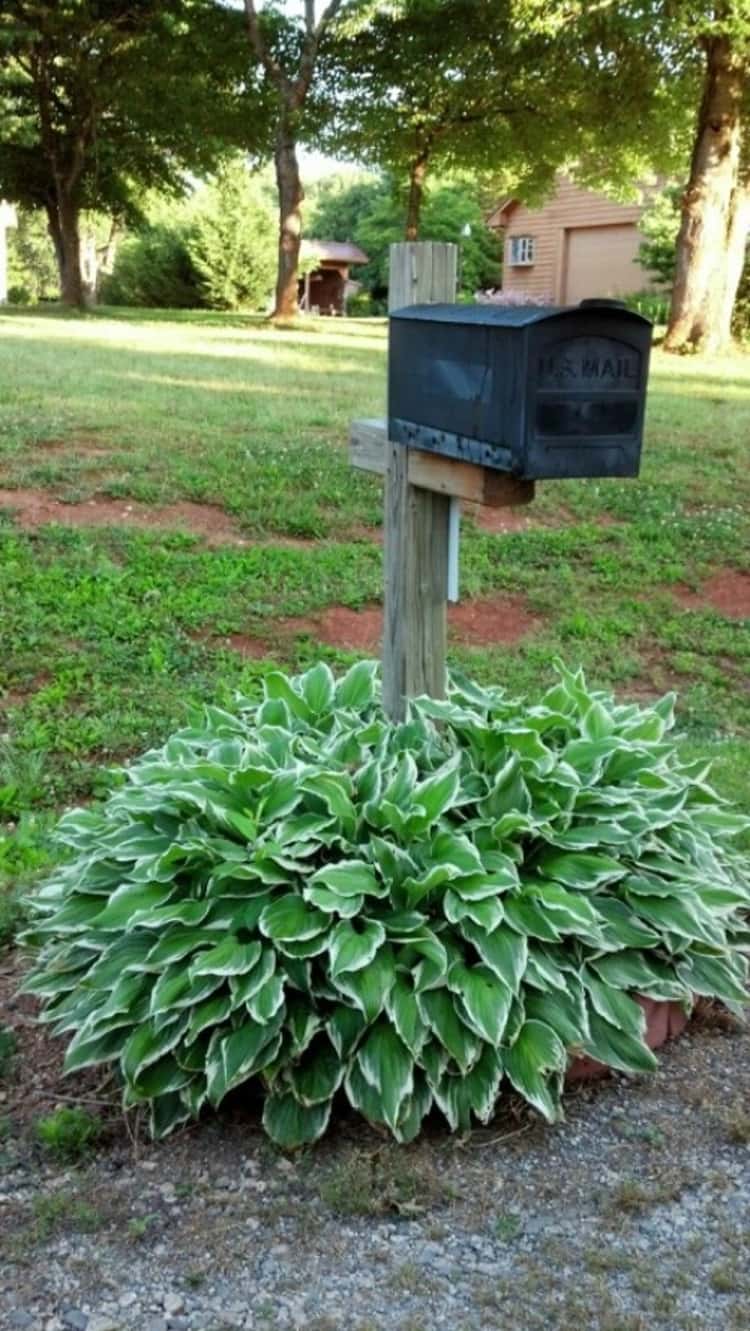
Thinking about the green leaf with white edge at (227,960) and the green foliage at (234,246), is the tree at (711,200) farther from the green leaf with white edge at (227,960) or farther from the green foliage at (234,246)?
the green foliage at (234,246)

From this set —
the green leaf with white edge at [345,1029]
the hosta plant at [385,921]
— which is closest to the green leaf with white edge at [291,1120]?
the hosta plant at [385,921]

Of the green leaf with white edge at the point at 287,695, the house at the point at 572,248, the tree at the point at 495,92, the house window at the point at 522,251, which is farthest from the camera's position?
the house window at the point at 522,251

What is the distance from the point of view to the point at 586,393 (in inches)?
103

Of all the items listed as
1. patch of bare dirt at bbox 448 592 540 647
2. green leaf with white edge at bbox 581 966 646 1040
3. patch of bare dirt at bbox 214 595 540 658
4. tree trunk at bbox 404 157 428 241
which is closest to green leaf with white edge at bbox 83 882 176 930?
green leaf with white edge at bbox 581 966 646 1040

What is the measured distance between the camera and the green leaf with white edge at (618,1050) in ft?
9.05

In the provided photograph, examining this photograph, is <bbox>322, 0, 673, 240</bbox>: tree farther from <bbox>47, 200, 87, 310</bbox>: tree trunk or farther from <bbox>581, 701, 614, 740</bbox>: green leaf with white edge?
<bbox>581, 701, 614, 740</bbox>: green leaf with white edge

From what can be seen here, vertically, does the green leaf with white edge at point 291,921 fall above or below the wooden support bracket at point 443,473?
below

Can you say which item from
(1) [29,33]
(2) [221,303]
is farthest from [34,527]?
(2) [221,303]

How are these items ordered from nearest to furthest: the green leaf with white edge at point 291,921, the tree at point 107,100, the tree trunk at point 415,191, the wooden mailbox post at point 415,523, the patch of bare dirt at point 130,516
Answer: the green leaf with white edge at point 291,921 → the wooden mailbox post at point 415,523 → the patch of bare dirt at point 130,516 → the tree at point 107,100 → the tree trunk at point 415,191

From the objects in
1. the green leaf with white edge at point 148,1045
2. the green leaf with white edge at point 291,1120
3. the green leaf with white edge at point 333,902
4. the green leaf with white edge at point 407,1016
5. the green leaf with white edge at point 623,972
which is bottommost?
the green leaf with white edge at point 291,1120

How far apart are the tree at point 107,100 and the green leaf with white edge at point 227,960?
22031mm

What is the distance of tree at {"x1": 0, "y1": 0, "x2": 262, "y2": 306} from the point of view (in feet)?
73.6

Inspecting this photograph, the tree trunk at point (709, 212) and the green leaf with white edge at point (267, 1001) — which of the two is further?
the tree trunk at point (709, 212)

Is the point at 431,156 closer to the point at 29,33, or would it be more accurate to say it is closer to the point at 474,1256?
the point at 29,33
